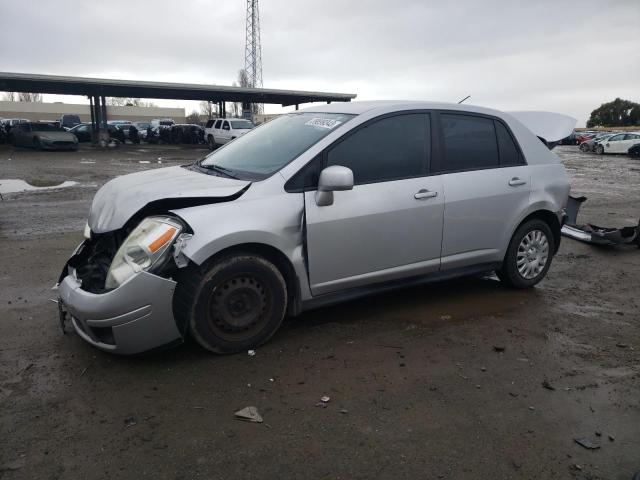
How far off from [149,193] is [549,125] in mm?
4583

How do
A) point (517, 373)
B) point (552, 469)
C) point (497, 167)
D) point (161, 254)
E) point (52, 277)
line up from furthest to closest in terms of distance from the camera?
1. point (52, 277)
2. point (497, 167)
3. point (517, 373)
4. point (161, 254)
5. point (552, 469)

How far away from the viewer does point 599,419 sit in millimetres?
3088

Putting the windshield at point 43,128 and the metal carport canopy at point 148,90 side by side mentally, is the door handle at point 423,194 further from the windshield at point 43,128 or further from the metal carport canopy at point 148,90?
the metal carport canopy at point 148,90

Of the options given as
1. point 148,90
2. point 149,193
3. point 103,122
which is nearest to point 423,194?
→ point 149,193

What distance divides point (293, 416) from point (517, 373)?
1.59m

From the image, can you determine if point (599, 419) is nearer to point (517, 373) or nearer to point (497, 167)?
point (517, 373)

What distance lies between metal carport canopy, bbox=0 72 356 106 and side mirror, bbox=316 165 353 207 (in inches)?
1163

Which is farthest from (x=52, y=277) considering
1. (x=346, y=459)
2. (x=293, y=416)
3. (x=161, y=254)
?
(x=346, y=459)

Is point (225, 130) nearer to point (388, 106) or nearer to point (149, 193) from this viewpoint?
point (388, 106)

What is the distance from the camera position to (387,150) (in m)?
4.29

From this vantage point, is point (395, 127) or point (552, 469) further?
point (395, 127)

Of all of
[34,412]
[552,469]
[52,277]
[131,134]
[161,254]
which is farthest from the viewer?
[131,134]

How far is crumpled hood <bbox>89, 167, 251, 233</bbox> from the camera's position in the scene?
3.60 metres

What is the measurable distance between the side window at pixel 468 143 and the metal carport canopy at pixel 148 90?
96.1 ft
